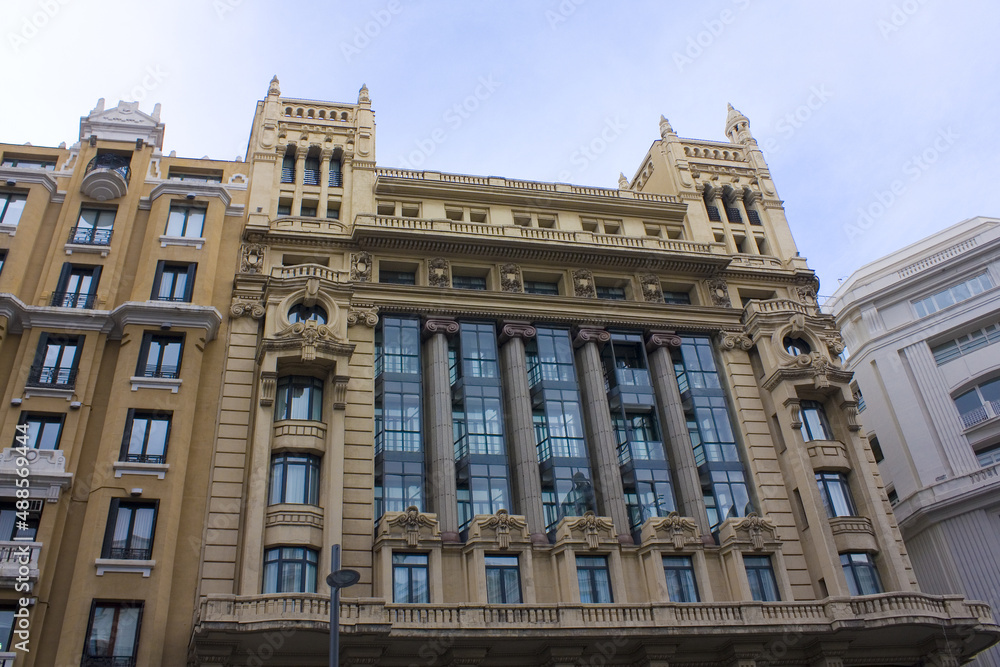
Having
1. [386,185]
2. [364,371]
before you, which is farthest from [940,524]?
[386,185]

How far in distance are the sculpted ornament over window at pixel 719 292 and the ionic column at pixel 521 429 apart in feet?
35.8

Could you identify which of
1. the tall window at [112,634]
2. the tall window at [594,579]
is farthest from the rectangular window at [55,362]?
the tall window at [594,579]

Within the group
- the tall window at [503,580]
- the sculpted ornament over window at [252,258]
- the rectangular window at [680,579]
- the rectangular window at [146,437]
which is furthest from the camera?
the sculpted ornament over window at [252,258]

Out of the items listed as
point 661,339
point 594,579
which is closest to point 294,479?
point 594,579

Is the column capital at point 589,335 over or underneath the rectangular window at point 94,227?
underneath

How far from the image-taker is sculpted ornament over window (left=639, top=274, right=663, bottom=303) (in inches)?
1812

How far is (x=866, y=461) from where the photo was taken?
4031 cm

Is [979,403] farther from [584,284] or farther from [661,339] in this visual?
[584,284]

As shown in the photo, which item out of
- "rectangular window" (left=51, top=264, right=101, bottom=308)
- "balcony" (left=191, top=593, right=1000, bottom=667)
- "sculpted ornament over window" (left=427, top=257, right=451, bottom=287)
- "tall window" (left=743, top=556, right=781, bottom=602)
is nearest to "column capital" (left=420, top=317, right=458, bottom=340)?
"sculpted ornament over window" (left=427, top=257, right=451, bottom=287)

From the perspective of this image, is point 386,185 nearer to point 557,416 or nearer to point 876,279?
point 557,416

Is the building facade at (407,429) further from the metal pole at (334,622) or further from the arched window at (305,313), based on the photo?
the metal pole at (334,622)

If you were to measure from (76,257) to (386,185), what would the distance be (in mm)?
15934

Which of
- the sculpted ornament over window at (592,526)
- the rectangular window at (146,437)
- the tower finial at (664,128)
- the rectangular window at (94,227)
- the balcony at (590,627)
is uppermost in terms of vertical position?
the tower finial at (664,128)

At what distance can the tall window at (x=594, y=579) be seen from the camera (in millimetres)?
34969
